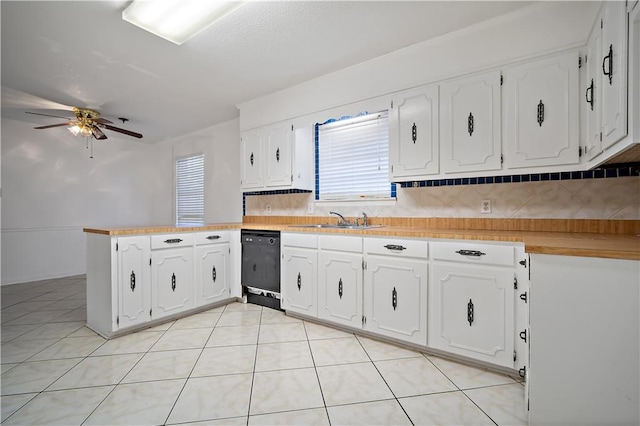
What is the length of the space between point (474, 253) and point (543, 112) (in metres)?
1.10

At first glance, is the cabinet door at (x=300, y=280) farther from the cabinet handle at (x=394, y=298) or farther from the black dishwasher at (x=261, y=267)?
the cabinet handle at (x=394, y=298)

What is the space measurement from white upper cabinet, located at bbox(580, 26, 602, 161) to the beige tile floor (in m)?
Answer: 1.55

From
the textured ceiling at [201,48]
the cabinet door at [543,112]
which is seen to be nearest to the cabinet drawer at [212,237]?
the textured ceiling at [201,48]

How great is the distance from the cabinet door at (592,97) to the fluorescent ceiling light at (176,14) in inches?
86.8

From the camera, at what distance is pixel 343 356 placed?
2162 millimetres

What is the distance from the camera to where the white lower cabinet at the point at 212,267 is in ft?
10.3

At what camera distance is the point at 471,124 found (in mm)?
2271

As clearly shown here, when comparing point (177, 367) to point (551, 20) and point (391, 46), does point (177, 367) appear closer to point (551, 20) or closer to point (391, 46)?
point (391, 46)

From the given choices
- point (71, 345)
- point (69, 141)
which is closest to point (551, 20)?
point (71, 345)

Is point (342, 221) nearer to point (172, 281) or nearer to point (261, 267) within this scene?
point (261, 267)

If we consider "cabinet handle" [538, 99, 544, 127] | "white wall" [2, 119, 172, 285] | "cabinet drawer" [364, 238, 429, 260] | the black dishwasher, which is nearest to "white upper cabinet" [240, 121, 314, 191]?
the black dishwasher

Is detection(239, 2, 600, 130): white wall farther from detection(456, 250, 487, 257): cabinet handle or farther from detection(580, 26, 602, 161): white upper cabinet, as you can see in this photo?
detection(456, 250, 487, 257): cabinet handle

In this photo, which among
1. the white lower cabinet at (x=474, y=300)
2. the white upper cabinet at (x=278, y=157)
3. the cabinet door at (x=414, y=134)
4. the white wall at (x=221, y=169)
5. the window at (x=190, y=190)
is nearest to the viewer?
the white lower cabinet at (x=474, y=300)

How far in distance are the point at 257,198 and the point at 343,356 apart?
264 centimetres
